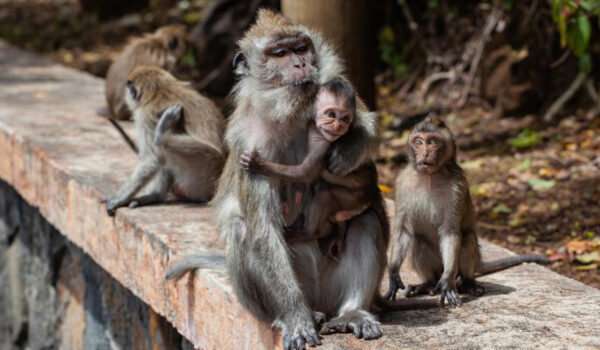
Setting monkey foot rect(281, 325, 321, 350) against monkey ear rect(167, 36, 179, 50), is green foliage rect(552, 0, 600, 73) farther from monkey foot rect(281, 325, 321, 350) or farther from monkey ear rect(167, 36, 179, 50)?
monkey foot rect(281, 325, 321, 350)

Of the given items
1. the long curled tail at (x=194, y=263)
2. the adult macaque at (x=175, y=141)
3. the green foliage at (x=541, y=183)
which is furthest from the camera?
the green foliage at (x=541, y=183)

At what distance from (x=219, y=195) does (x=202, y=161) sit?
5.36 feet

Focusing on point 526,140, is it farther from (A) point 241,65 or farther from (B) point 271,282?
(B) point 271,282

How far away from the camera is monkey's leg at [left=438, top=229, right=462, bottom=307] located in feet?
12.0

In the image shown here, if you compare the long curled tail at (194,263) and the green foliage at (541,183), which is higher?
the green foliage at (541,183)

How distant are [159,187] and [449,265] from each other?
7.27ft

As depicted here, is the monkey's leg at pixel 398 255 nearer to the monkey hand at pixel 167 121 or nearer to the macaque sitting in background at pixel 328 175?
the macaque sitting in background at pixel 328 175

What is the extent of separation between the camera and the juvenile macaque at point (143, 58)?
7.25m

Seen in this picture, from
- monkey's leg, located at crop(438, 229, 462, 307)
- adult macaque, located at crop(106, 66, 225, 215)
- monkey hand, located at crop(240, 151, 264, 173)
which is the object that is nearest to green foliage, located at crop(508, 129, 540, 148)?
adult macaque, located at crop(106, 66, 225, 215)

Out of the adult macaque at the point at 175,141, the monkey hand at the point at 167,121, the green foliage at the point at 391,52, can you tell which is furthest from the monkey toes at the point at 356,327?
the green foliage at the point at 391,52

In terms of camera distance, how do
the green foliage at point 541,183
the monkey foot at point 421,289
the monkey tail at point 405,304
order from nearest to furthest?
the monkey tail at point 405,304 → the monkey foot at point 421,289 → the green foliage at point 541,183

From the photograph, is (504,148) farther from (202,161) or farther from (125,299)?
(125,299)

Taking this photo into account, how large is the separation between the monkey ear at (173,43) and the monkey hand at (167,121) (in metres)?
2.57

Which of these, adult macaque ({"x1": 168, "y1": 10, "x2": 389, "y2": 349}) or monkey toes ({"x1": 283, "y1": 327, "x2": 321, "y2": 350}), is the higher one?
adult macaque ({"x1": 168, "y1": 10, "x2": 389, "y2": 349})
